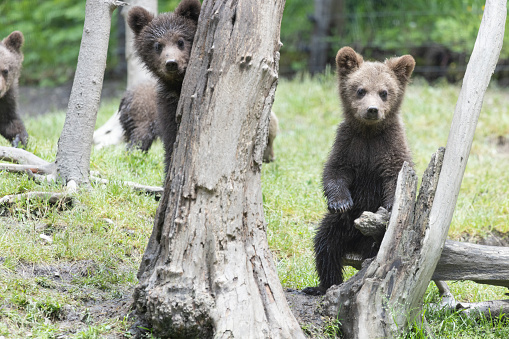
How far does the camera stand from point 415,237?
11.9 feet

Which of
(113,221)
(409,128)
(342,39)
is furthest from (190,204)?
(342,39)

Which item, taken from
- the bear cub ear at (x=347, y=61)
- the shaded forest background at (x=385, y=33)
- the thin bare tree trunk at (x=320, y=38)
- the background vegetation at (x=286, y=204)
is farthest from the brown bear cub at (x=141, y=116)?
the shaded forest background at (x=385, y=33)

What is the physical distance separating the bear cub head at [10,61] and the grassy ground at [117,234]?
0.74 m

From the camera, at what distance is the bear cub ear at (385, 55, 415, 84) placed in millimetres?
5051

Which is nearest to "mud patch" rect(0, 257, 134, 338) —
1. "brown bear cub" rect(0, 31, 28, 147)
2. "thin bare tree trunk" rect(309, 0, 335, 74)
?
"brown bear cub" rect(0, 31, 28, 147)

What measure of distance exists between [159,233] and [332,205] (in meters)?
1.42

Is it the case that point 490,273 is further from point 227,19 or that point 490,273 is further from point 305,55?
point 305,55

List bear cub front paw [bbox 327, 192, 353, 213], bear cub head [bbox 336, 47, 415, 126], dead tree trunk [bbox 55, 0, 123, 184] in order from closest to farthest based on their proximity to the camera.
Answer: bear cub front paw [bbox 327, 192, 353, 213]
bear cub head [bbox 336, 47, 415, 126]
dead tree trunk [bbox 55, 0, 123, 184]

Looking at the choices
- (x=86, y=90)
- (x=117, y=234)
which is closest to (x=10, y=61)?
(x=86, y=90)

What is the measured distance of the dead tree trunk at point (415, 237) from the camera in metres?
3.57

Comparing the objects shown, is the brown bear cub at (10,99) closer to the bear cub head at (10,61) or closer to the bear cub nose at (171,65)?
the bear cub head at (10,61)

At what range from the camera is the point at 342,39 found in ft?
43.0

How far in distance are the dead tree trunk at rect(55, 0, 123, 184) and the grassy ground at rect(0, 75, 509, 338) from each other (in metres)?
0.32

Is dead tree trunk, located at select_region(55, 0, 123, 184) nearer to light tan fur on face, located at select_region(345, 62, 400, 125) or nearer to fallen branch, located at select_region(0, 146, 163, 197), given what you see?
fallen branch, located at select_region(0, 146, 163, 197)
